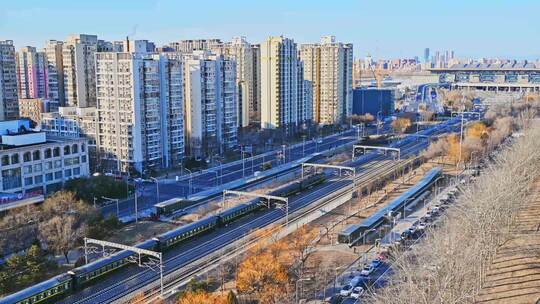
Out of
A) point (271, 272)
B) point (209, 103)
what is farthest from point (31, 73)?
point (271, 272)

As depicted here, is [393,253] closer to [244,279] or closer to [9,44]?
[244,279]

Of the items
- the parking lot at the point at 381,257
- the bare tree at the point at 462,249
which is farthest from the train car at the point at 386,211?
the bare tree at the point at 462,249

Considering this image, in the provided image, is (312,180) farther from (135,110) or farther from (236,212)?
(135,110)

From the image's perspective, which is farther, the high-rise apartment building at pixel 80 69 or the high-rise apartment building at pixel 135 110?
the high-rise apartment building at pixel 80 69

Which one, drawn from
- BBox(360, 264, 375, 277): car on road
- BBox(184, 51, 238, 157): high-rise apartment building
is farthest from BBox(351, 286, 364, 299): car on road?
BBox(184, 51, 238, 157): high-rise apartment building

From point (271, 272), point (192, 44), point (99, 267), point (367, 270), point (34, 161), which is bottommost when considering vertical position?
point (367, 270)

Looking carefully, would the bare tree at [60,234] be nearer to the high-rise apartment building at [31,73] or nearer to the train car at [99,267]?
the train car at [99,267]

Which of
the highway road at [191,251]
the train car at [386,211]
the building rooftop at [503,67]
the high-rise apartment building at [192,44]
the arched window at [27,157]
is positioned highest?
the high-rise apartment building at [192,44]
